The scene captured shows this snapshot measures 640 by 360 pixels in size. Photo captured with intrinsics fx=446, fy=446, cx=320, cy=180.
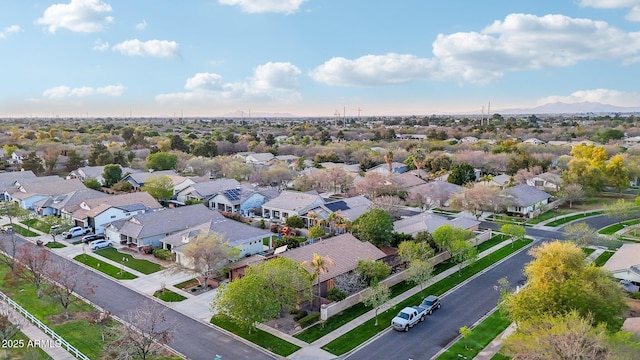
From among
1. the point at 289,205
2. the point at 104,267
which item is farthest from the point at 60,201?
the point at 289,205

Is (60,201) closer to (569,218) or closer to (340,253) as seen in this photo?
(340,253)

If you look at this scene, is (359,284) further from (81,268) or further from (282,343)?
(81,268)

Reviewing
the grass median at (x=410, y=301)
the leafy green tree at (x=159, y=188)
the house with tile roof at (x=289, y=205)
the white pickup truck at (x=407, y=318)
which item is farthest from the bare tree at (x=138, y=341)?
the leafy green tree at (x=159, y=188)

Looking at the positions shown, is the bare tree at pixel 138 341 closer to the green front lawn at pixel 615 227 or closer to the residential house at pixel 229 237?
the residential house at pixel 229 237

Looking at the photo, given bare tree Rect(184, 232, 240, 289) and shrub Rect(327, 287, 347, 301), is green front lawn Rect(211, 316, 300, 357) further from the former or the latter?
bare tree Rect(184, 232, 240, 289)

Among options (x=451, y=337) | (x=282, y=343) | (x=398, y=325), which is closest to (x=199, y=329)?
(x=282, y=343)
